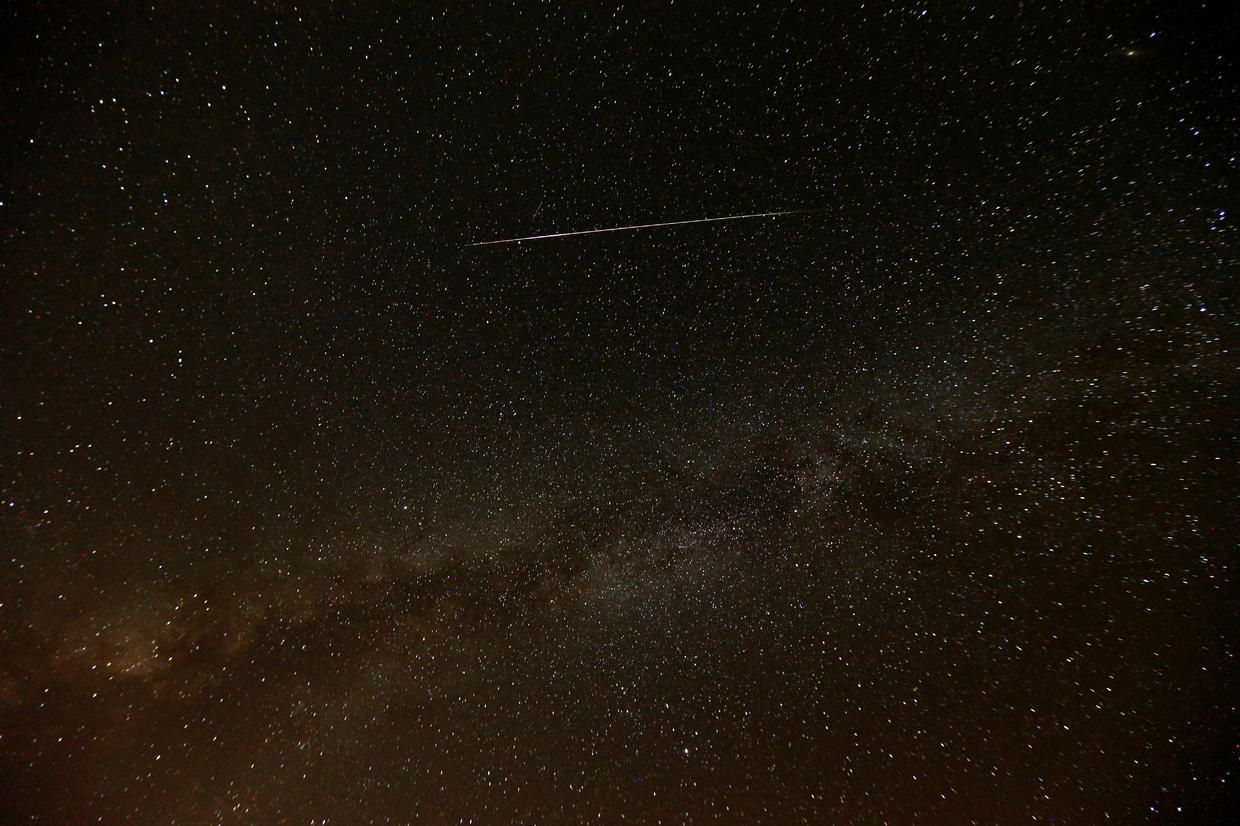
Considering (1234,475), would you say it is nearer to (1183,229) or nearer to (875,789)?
(1183,229)

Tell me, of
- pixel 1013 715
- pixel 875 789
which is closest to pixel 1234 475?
pixel 1013 715

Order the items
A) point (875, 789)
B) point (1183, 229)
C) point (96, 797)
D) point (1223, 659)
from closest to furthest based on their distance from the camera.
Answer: point (1183, 229)
point (1223, 659)
point (875, 789)
point (96, 797)

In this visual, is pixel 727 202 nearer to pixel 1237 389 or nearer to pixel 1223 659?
pixel 1237 389

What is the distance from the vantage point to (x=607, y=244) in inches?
45.3

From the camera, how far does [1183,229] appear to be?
3.50 ft

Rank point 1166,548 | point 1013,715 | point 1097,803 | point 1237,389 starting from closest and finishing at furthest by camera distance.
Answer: point 1237,389, point 1166,548, point 1013,715, point 1097,803

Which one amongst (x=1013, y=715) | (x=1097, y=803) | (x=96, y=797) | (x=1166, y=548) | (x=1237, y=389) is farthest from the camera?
(x=96, y=797)

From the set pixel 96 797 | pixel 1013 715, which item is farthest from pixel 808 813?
pixel 96 797

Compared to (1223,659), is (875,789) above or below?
below

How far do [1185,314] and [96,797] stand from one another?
556 centimetres

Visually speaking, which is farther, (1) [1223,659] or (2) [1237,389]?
(1) [1223,659]

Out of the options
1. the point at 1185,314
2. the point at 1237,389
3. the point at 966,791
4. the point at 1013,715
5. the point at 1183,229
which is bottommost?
the point at 966,791

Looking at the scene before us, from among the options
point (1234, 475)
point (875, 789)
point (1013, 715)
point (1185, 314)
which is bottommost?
point (875, 789)

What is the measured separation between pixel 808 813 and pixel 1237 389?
99.2 inches
